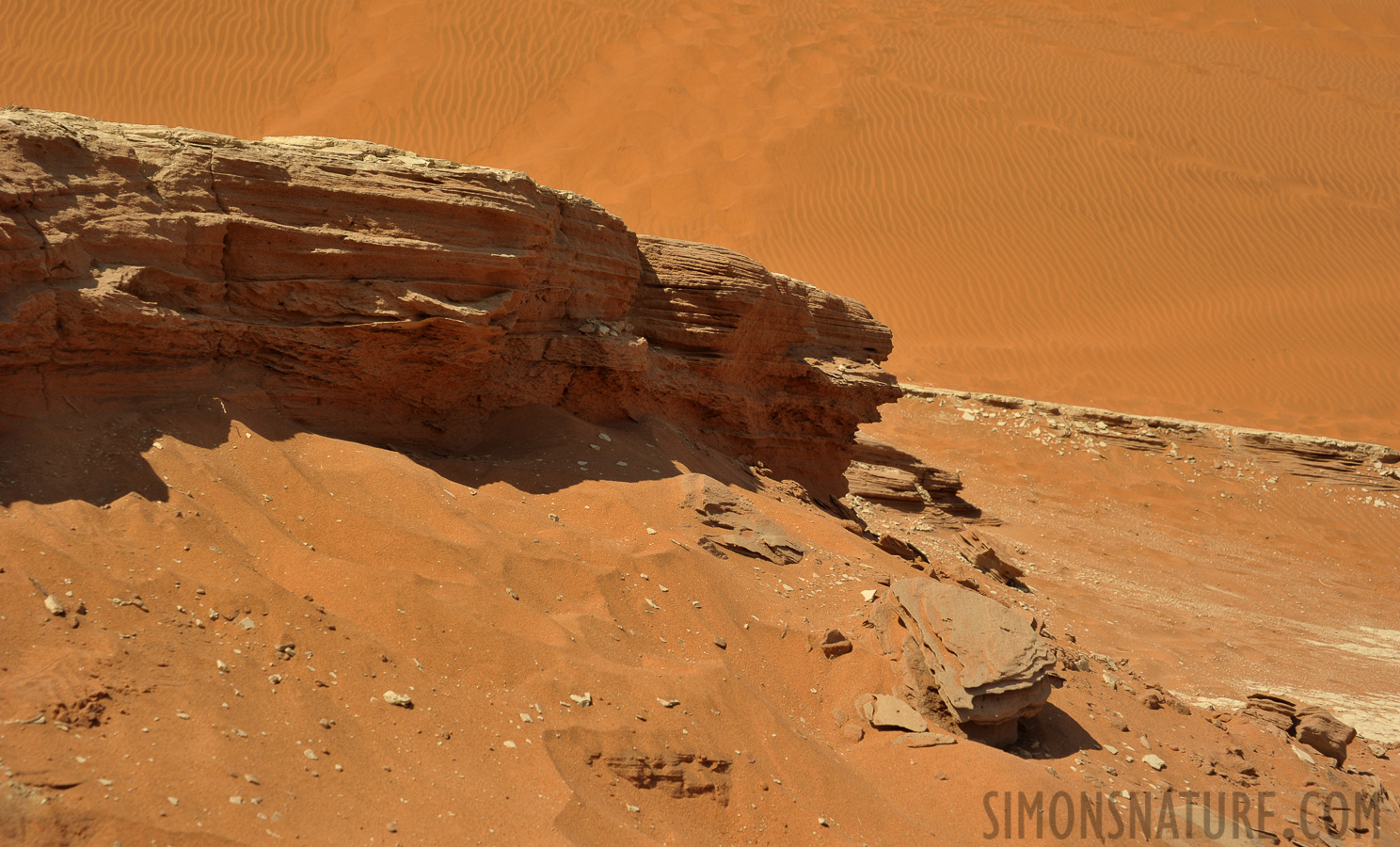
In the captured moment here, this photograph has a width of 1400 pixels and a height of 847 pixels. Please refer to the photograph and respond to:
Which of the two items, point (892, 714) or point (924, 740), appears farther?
point (892, 714)

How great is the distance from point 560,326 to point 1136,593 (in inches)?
262

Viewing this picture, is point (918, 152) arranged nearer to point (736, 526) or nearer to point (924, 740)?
point (736, 526)

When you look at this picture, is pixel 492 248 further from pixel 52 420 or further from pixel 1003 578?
pixel 1003 578

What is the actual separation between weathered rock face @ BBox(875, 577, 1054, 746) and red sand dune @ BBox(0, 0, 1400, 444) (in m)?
13.4

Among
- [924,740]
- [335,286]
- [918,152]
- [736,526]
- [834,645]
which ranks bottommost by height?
[924,740]

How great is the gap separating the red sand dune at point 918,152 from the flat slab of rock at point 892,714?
1394cm

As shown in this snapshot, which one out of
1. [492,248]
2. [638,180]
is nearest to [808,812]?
[492,248]

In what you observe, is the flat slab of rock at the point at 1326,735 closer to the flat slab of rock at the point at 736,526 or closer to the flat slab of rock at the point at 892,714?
the flat slab of rock at the point at 892,714

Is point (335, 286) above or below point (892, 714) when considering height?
above

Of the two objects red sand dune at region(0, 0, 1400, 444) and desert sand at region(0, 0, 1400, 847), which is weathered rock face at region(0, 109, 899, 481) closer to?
desert sand at region(0, 0, 1400, 847)

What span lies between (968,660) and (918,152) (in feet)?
76.5

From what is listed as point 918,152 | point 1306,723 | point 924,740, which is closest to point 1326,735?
point 1306,723

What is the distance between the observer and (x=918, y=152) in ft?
81.9

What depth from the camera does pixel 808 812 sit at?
318 centimetres
